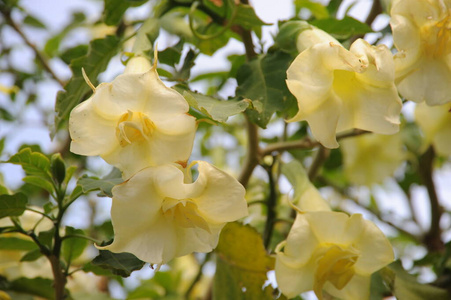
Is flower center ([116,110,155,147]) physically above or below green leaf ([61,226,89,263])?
above

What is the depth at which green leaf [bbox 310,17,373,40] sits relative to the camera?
1.10m

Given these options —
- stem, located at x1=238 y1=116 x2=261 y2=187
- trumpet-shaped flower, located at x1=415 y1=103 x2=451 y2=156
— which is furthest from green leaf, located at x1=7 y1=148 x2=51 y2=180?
trumpet-shaped flower, located at x1=415 y1=103 x2=451 y2=156

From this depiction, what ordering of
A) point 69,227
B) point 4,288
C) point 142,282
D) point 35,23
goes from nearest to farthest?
point 69,227 < point 4,288 < point 142,282 < point 35,23

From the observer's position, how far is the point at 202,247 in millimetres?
808

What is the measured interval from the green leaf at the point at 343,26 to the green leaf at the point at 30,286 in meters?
0.80

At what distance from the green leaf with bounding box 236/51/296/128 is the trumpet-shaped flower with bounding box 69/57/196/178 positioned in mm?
195

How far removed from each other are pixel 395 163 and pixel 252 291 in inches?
34.6

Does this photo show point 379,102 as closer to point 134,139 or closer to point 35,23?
point 134,139

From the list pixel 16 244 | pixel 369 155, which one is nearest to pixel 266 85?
pixel 16 244

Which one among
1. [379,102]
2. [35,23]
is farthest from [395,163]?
[35,23]

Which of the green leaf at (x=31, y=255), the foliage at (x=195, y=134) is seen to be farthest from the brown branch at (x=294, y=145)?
the green leaf at (x=31, y=255)

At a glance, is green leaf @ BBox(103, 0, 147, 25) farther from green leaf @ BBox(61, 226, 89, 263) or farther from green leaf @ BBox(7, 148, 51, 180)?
green leaf @ BBox(61, 226, 89, 263)

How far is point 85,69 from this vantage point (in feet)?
3.47

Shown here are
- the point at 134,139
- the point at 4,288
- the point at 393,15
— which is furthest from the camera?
the point at 4,288
